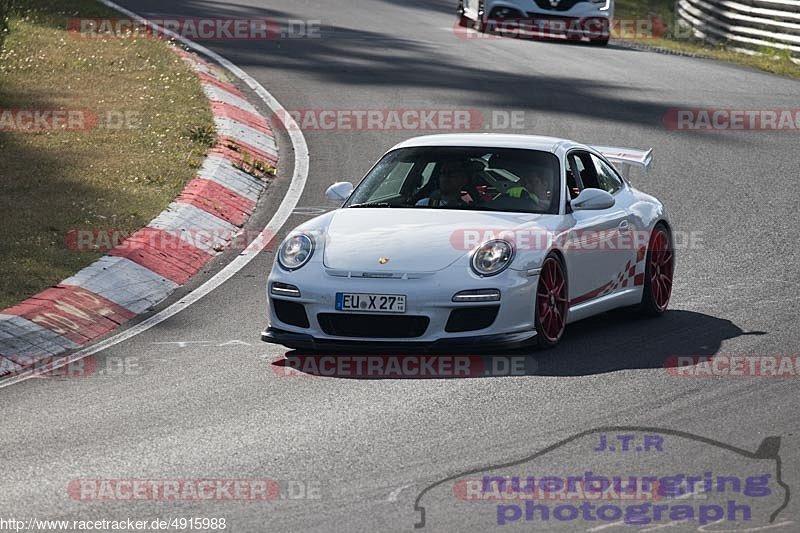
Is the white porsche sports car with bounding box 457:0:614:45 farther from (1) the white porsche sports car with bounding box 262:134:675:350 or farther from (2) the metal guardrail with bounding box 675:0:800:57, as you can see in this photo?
(1) the white porsche sports car with bounding box 262:134:675:350

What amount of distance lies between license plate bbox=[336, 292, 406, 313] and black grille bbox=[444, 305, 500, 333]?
31 centimetres

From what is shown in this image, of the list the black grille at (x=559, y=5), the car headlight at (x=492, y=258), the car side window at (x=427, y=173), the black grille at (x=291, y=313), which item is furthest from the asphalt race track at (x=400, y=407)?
the black grille at (x=559, y=5)

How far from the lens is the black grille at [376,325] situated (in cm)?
850

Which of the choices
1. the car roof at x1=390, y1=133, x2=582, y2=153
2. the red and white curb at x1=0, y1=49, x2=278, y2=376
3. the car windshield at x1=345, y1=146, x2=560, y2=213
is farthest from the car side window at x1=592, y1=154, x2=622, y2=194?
the red and white curb at x1=0, y1=49, x2=278, y2=376

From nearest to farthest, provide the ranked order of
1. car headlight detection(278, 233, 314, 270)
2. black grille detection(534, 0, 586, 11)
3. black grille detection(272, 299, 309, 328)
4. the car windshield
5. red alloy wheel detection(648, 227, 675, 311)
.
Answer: black grille detection(272, 299, 309, 328) < car headlight detection(278, 233, 314, 270) < the car windshield < red alloy wheel detection(648, 227, 675, 311) < black grille detection(534, 0, 586, 11)

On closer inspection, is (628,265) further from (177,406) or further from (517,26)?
(517,26)

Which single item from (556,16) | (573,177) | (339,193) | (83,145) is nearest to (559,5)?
(556,16)

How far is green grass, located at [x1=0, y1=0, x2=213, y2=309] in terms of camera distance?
11.7 metres

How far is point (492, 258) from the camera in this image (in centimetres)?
865

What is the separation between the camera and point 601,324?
397 inches

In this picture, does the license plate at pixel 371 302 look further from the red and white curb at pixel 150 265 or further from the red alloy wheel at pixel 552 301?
the red and white curb at pixel 150 265

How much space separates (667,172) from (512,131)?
2.62m

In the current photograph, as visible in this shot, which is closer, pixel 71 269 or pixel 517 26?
pixel 71 269

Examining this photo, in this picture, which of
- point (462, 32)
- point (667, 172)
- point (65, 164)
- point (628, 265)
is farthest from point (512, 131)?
point (462, 32)
